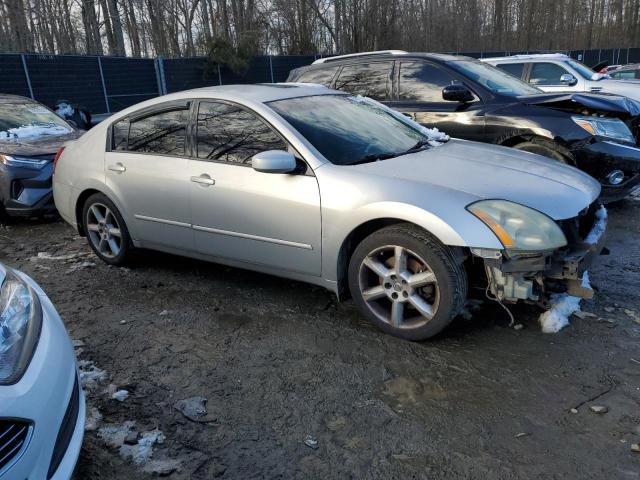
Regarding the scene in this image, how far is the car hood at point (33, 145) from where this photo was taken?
6.57 metres

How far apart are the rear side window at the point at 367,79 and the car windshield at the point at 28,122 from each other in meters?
3.93

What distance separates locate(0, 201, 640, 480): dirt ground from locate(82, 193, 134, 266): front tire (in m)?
0.52

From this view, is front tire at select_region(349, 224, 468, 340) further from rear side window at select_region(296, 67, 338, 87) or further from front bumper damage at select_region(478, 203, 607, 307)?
rear side window at select_region(296, 67, 338, 87)

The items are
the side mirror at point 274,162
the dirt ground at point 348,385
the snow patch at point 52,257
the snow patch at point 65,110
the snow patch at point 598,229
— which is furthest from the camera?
the snow patch at point 65,110

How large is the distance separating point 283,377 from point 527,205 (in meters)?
1.71

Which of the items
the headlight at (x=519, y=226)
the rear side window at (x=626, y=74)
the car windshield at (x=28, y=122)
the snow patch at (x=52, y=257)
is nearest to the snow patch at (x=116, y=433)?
the headlight at (x=519, y=226)

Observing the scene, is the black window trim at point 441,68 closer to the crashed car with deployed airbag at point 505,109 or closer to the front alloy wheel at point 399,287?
the crashed car with deployed airbag at point 505,109

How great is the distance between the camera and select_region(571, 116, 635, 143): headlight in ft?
18.2

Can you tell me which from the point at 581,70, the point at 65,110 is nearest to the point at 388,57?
the point at 581,70

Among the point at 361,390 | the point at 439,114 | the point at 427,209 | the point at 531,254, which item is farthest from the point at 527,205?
the point at 439,114

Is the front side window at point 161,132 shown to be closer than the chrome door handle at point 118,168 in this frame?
Yes

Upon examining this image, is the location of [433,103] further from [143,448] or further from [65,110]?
[65,110]

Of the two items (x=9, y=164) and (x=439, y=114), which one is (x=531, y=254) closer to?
(x=439, y=114)

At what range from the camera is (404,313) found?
338cm
